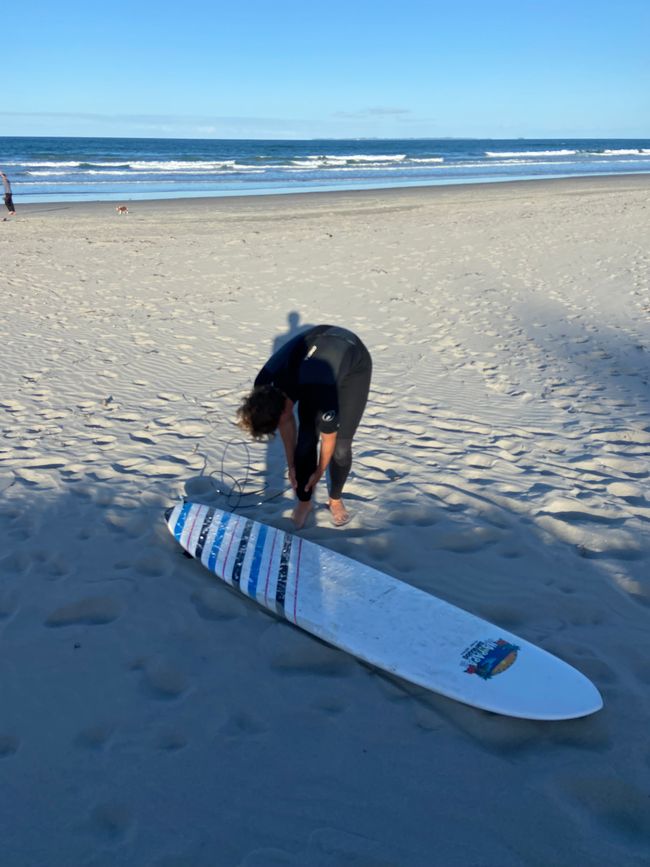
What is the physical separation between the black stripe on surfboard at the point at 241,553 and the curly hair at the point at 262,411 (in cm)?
62

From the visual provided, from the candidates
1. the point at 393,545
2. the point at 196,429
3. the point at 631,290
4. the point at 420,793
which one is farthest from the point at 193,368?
the point at 631,290

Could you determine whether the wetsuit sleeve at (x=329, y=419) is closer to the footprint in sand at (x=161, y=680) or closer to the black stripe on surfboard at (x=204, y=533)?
the black stripe on surfboard at (x=204, y=533)

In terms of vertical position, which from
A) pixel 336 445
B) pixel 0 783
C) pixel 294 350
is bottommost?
pixel 0 783

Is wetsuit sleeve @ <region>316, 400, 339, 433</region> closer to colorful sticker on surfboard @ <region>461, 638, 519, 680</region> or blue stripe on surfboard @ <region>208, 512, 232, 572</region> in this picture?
blue stripe on surfboard @ <region>208, 512, 232, 572</region>

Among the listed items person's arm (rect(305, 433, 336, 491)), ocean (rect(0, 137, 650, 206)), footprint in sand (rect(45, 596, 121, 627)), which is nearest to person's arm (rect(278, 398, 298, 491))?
person's arm (rect(305, 433, 336, 491))

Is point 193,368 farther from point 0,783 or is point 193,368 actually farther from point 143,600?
point 0,783

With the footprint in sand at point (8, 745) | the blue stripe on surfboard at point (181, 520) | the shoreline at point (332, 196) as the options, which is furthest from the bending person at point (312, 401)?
the shoreline at point (332, 196)

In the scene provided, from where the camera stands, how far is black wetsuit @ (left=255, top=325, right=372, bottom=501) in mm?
3484

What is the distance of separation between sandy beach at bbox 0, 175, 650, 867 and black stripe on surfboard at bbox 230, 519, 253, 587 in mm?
84

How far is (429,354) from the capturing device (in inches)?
279

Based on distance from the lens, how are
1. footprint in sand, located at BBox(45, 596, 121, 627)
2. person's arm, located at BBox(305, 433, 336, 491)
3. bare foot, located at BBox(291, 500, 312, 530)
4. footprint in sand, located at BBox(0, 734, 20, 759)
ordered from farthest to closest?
1. bare foot, located at BBox(291, 500, 312, 530)
2. person's arm, located at BBox(305, 433, 336, 491)
3. footprint in sand, located at BBox(45, 596, 121, 627)
4. footprint in sand, located at BBox(0, 734, 20, 759)

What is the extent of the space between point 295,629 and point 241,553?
1.90ft

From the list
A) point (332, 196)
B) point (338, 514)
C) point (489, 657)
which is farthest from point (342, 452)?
point (332, 196)

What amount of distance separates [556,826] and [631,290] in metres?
8.19
